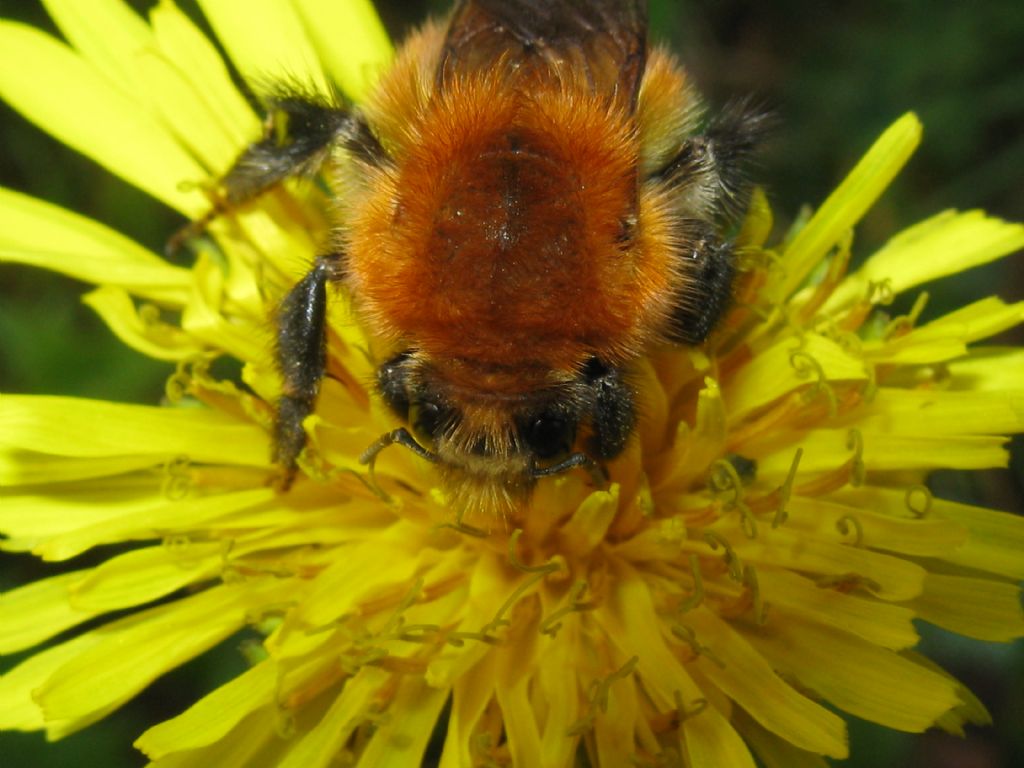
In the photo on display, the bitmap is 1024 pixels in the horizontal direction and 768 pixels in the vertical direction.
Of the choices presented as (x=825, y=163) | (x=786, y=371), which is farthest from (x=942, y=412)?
(x=825, y=163)

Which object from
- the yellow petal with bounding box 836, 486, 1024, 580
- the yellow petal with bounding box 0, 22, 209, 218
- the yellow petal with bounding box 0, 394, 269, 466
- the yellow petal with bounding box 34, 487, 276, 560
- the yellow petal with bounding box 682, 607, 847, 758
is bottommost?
the yellow petal with bounding box 682, 607, 847, 758

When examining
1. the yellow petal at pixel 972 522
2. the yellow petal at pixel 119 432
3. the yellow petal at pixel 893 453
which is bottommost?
the yellow petal at pixel 119 432

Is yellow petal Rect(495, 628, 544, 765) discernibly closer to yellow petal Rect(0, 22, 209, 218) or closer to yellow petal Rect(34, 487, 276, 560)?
yellow petal Rect(34, 487, 276, 560)

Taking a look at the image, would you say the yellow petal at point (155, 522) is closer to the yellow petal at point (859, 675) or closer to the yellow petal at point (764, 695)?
the yellow petal at point (764, 695)

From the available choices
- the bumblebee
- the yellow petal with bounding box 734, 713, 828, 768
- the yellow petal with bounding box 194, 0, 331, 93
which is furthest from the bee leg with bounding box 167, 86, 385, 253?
the yellow petal with bounding box 734, 713, 828, 768

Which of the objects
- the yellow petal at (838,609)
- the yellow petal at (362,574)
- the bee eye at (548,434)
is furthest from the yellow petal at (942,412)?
the yellow petal at (362,574)
